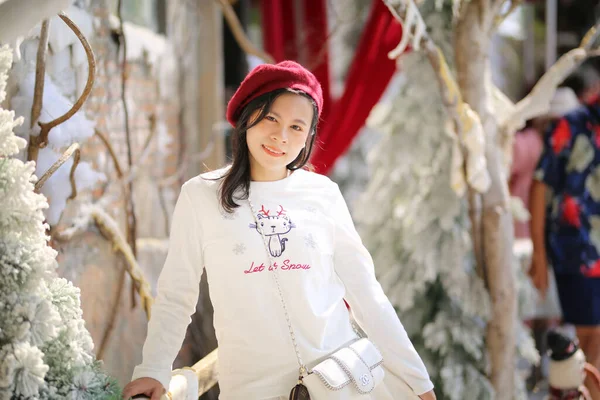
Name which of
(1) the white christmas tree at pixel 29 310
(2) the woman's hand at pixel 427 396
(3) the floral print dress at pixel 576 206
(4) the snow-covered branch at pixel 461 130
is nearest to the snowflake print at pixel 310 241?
(2) the woman's hand at pixel 427 396

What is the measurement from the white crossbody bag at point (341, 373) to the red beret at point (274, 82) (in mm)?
256

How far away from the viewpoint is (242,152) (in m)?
1.73

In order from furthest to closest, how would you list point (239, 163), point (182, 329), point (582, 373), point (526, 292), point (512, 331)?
point (526, 292) → point (512, 331) → point (582, 373) → point (239, 163) → point (182, 329)

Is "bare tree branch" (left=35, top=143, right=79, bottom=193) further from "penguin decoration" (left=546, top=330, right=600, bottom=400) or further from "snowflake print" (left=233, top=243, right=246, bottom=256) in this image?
"penguin decoration" (left=546, top=330, right=600, bottom=400)

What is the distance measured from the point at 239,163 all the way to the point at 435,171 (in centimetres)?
178

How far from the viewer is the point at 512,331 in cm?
309

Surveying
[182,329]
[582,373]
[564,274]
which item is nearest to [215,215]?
[182,329]

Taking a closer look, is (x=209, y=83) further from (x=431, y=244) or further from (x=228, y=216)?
(x=228, y=216)

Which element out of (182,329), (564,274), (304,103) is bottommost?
(564,274)

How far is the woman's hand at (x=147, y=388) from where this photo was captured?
143 cm

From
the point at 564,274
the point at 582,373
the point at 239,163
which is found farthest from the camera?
the point at 564,274

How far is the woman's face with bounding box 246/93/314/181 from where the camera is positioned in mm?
1629

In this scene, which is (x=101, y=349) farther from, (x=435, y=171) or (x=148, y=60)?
(x=148, y=60)

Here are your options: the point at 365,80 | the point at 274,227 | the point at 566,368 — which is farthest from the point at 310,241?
the point at 365,80
